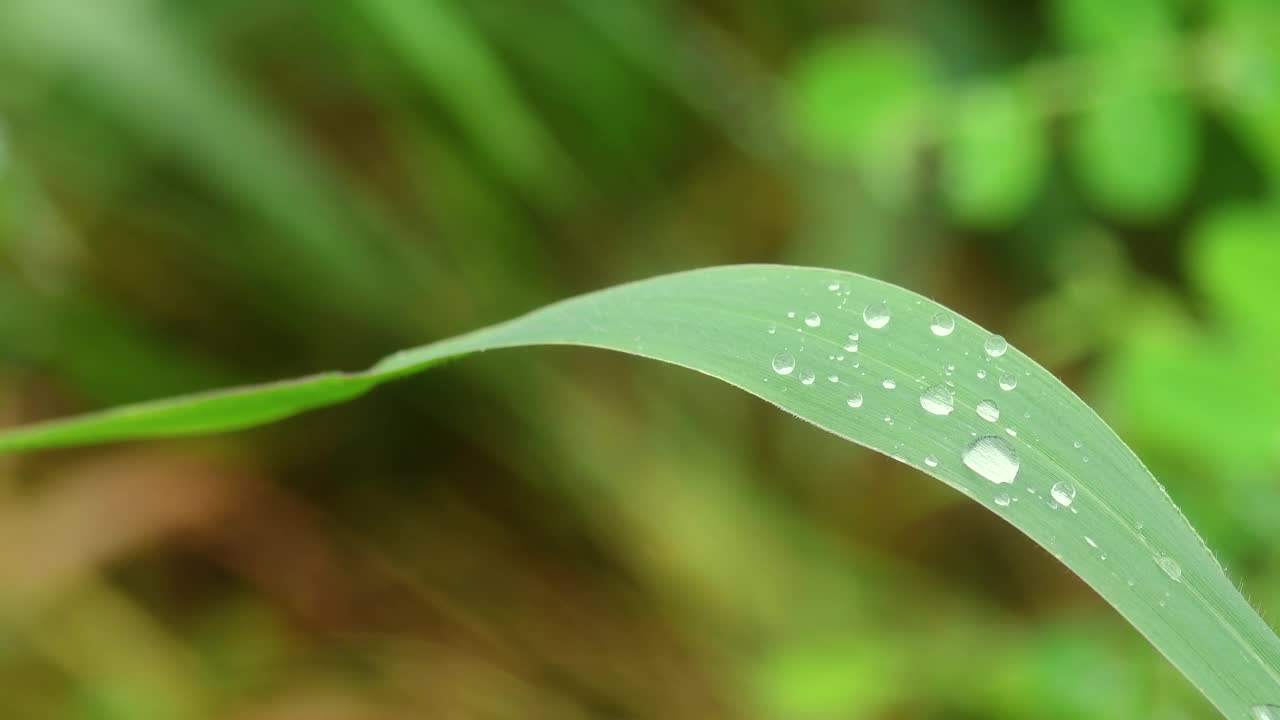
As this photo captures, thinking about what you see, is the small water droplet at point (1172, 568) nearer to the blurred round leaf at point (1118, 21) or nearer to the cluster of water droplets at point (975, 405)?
the cluster of water droplets at point (975, 405)

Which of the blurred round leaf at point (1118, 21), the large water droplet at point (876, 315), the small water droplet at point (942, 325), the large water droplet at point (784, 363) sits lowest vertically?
the large water droplet at point (784, 363)

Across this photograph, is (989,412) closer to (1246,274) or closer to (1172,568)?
(1172,568)

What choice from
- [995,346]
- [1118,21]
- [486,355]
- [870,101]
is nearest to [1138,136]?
[1118,21]

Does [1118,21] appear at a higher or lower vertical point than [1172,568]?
higher

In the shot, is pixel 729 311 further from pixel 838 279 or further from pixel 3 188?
pixel 3 188

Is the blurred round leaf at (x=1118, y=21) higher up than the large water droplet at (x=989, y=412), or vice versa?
the blurred round leaf at (x=1118, y=21)

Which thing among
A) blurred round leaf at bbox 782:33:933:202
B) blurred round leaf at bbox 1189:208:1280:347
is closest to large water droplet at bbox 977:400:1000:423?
blurred round leaf at bbox 1189:208:1280:347

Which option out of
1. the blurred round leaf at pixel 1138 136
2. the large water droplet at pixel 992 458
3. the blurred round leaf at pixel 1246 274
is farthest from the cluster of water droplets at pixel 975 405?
the blurred round leaf at pixel 1138 136
